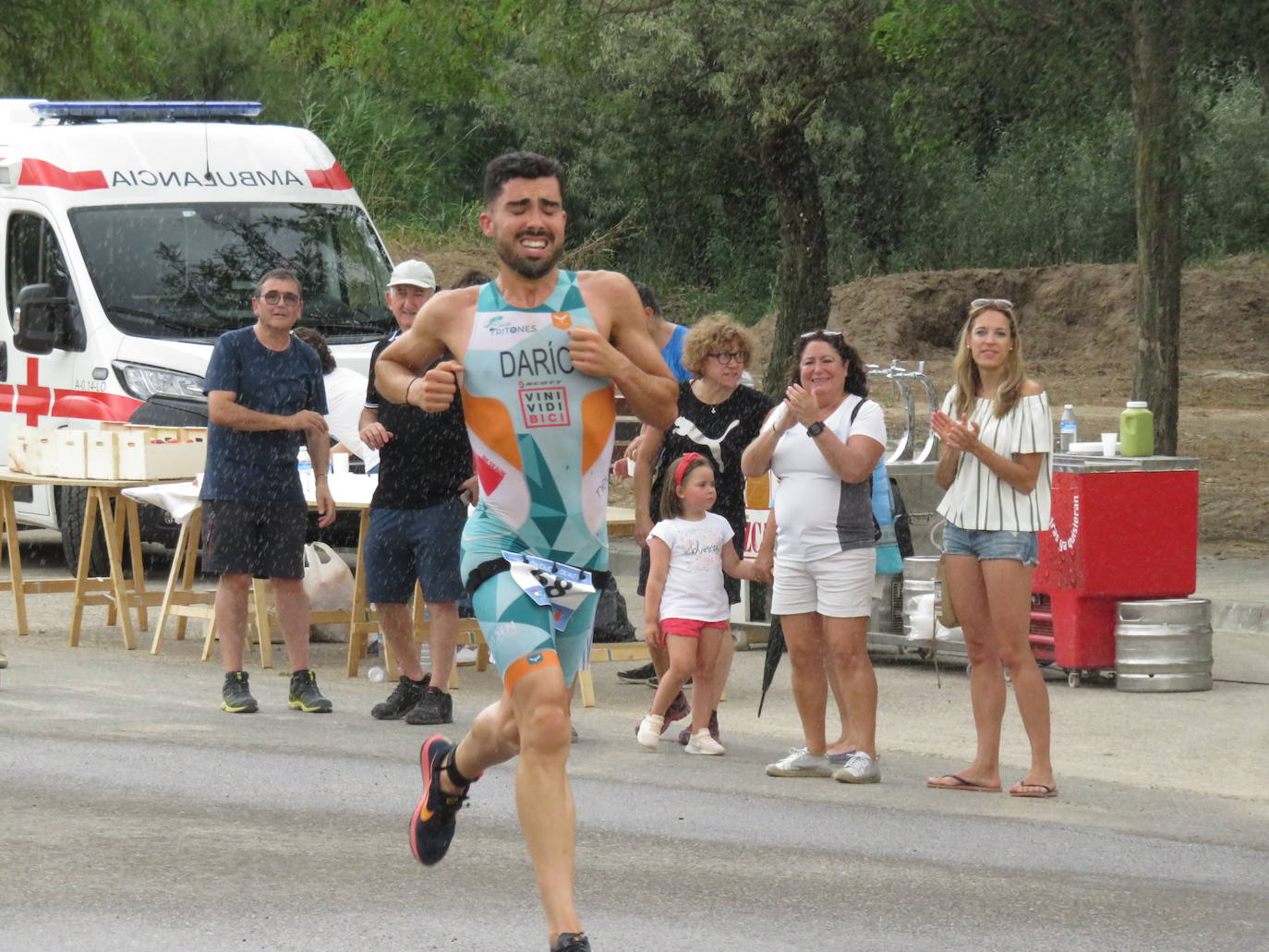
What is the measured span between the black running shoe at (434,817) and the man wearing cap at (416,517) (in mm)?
3327

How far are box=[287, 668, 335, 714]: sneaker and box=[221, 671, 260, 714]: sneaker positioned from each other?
0.64 ft

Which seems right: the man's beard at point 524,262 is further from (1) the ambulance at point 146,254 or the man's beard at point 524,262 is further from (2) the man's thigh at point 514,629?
(1) the ambulance at point 146,254

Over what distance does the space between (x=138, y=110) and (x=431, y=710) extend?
7584mm

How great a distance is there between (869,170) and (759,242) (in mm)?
3211

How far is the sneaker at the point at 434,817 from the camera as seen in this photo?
6039mm

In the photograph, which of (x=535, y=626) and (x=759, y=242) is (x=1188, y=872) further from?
(x=759, y=242)

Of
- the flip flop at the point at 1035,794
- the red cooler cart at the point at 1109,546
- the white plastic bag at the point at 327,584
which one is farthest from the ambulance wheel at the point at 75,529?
the flip flop at the point at 1035,794

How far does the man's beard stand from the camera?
5.66 meters

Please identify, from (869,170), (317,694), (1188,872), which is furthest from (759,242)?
(1188,872)

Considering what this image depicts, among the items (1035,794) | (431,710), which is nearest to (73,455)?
(431,710)

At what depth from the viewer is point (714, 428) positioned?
957 cm

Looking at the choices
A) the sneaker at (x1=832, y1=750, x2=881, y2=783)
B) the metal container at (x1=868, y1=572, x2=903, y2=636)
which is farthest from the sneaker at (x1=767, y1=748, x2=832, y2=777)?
the metal container at (x1=868, y1=572, x2=903, y2=636)

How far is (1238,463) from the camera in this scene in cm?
2383

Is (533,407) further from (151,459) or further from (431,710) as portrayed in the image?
(151,459)
